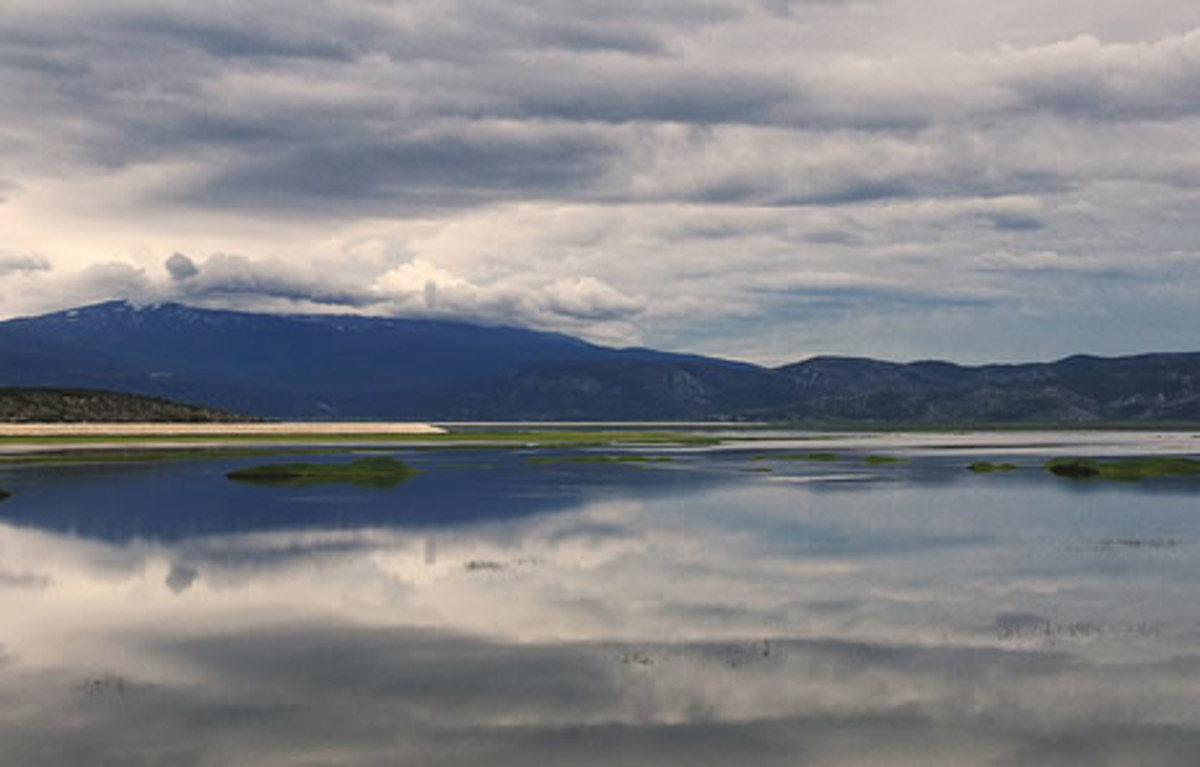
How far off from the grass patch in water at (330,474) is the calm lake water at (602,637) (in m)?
25.4

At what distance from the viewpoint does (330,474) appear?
333 ft

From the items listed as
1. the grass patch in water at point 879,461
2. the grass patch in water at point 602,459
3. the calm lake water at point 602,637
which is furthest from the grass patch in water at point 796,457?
the calm lake water at point 602,637

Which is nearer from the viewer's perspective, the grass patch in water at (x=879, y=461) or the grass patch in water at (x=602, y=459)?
the grass patch in water at (x=879, y=461)

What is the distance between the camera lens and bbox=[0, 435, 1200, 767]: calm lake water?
Result: 2269 centimetres

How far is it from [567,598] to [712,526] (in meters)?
23.3

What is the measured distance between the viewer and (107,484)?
92625 millimetres

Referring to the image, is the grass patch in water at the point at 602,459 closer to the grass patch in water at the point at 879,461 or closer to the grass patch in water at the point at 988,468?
the grass patch in water at the point at 879,461

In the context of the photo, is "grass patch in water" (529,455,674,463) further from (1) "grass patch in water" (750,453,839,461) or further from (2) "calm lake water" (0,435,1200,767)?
(2) "calm lake water" (0,435,1200,767)

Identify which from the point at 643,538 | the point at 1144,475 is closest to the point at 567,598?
the point at 643,538

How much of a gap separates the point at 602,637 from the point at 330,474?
7299 centimetres

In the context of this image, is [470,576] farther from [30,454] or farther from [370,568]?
[30,454]

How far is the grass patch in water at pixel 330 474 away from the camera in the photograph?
95.0 m

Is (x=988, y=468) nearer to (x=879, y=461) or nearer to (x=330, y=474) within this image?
(x=879, y=461)

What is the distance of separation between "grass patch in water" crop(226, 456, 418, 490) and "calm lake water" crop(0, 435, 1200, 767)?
83.3ft
